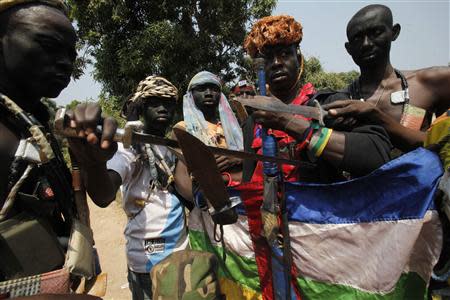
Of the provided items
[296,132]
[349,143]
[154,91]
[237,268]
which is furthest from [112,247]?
[349,143]

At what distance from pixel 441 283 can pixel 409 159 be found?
1.88 feet

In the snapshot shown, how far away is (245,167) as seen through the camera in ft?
6.56

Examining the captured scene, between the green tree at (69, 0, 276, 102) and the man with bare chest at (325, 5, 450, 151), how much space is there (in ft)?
27.3

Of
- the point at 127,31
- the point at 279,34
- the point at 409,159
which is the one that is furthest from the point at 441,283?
the point at 127,31

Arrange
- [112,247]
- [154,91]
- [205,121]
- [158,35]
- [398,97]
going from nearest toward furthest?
Answer: [398,97] < [154,91] < [205,121] < [112,247] < [158,35]

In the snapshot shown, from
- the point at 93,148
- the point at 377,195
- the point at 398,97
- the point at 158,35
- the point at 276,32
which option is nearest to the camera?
the point at 93,148

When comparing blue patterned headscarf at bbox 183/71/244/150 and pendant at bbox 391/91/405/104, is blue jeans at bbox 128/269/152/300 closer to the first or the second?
blue patterned headscarf at bbox 183/71/244/150

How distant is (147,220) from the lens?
244cm

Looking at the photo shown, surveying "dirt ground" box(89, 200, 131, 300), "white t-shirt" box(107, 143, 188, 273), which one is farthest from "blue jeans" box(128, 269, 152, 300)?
"dirt ground" box(89, 200, 131, 300)

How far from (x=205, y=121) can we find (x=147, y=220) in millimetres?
1105

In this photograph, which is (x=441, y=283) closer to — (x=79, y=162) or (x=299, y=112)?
(x=299, y=112)

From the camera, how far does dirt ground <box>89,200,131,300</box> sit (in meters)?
4.52

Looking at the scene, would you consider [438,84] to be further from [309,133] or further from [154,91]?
[154,91]

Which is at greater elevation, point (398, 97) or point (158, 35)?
point (158, 35)
